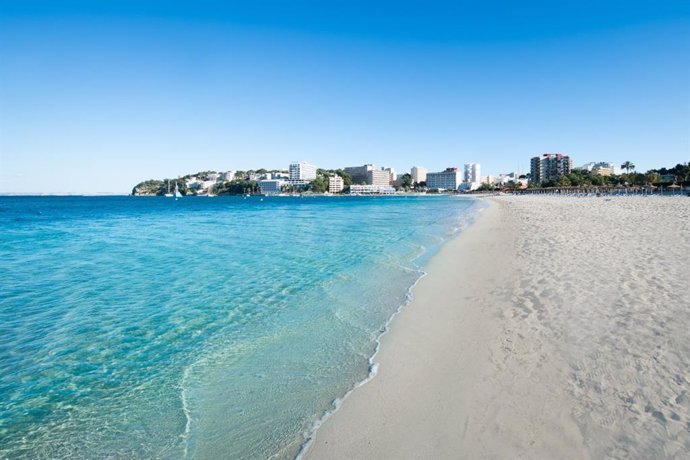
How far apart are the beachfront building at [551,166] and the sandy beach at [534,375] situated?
191 metres

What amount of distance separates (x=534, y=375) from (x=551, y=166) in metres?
209

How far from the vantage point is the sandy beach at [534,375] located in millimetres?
3385

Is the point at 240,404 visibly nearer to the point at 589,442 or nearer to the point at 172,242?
the point at 589,442

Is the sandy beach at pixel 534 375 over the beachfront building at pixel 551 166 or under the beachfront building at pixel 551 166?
under

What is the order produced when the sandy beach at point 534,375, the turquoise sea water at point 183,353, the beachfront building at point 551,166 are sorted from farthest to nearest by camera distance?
1. the beachfront building at point 551,166
2. the turquoise sea water at point 183,353
3. the sandy beach at point 534,375

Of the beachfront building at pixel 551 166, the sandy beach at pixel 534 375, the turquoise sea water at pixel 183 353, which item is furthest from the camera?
the beachfront building at pixel 551 166

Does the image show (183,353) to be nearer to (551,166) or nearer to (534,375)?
(534,375)

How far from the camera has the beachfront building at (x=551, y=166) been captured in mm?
176762

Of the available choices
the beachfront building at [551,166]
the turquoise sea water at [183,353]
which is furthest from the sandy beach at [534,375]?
the beachfront building at [551,166]

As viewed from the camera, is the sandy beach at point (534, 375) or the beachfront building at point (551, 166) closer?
the sandy beach at point (534, 375)

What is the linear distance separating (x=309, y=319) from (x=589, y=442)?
5.07m

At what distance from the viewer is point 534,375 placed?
4531 mm

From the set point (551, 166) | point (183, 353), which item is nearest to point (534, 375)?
point (183, 353)

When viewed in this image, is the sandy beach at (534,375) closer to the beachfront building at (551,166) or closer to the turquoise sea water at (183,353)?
the turquoise sea water at (183,353)
